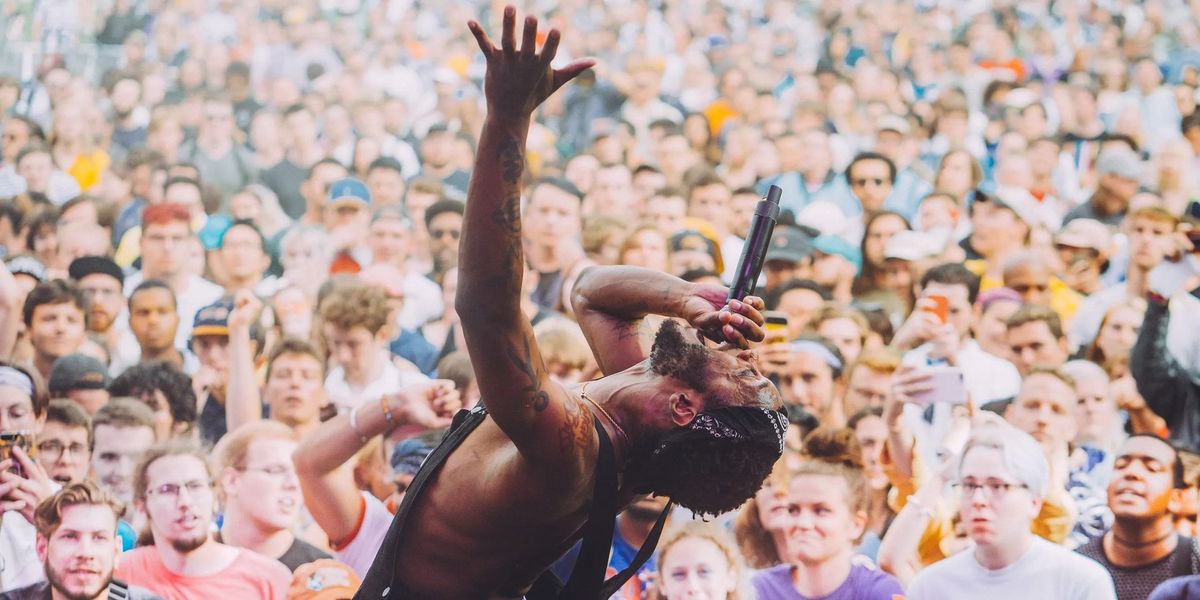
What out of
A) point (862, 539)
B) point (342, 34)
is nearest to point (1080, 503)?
point (862, 539)

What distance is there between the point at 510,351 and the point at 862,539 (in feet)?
9.82

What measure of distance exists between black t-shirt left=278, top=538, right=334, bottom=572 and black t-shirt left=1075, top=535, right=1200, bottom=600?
8.52 ft

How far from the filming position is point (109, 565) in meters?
4.50

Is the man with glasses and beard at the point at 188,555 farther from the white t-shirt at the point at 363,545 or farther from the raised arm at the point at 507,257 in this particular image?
the raised arm at the point at 507,257

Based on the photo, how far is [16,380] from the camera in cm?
521

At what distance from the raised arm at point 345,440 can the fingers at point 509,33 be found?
2.32 metres

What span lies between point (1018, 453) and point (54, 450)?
3369 millimetres

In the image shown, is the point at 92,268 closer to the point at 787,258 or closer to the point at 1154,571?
the point at 787,258

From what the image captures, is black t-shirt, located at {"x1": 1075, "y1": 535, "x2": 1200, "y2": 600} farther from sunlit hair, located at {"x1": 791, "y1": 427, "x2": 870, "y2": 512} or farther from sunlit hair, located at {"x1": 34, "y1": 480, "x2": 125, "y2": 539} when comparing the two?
sunlit hair, located at {"x1": 34, "y1": 480, "x2": 125, "y2": 539}

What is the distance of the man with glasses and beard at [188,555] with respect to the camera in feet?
15.6

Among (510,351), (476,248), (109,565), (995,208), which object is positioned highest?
(995,208)

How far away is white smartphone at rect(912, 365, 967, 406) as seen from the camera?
5.22m

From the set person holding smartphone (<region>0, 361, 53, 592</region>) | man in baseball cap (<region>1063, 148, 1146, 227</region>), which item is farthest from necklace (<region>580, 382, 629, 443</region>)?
man in baseball cap (<region>1063, 148, 1146, 227</region>)

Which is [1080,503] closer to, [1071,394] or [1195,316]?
[1071,394]
